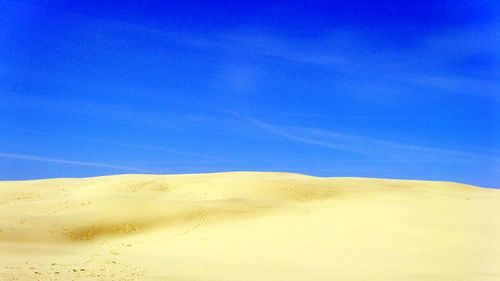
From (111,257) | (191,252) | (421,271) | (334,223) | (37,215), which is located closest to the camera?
(421,271)

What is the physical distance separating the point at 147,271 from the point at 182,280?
124cm

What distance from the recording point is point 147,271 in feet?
35.3

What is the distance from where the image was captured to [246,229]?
17.4 meters

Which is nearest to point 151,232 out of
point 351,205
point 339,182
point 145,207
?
point 145,207

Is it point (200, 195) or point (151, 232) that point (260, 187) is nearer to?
point (200, 195)

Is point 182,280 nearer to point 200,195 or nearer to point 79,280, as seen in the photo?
point 79,280

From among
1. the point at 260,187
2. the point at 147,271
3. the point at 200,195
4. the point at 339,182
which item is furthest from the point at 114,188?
the point at 147,271

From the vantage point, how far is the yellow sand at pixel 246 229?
11484mm

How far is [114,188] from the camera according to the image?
2416 centimetres

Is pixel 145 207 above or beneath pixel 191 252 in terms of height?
above

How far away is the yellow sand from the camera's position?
11484mm

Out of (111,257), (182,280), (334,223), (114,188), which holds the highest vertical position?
(114,188)

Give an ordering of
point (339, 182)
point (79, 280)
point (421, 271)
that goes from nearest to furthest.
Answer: point (79, 280) < point (421, 271) < point (339, 182)

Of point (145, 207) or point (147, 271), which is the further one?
point (145, 207)
